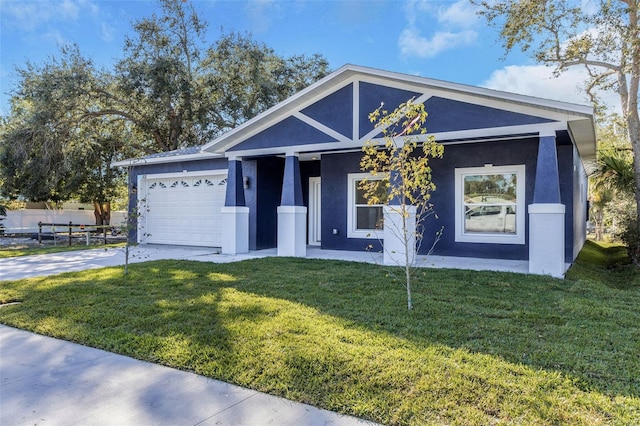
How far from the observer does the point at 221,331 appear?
4.26m

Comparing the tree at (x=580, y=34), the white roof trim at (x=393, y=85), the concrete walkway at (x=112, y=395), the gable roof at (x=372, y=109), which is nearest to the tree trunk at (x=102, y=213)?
the white roof trim at (x=393, y=85)

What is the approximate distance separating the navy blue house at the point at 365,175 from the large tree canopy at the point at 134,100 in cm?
759

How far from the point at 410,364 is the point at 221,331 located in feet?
6.63

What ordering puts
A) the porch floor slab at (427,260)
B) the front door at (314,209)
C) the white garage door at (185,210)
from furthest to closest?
1. the front door at (314,209)
2. the white garage door at (185,210)
3. the porch floor slab at (427,260)

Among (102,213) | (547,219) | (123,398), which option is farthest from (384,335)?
(102,213)

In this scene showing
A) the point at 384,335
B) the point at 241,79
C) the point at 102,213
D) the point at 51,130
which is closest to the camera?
the point at 384,335

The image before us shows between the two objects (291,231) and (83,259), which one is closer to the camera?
(291,231)

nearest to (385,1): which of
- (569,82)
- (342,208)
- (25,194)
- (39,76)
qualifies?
(569,82)

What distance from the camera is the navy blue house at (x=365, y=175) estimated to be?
294 inches

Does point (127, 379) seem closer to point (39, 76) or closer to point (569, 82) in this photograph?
point (569, 82)

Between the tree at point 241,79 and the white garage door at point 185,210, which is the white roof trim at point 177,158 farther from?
the tree at point 241,79

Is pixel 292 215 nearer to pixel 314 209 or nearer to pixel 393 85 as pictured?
pixel 314 209

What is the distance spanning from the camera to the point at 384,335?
4.10m

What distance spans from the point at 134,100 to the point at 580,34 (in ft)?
63.4
